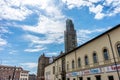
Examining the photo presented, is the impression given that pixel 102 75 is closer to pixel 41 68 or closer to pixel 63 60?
pixel 63 60

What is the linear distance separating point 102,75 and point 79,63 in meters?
6.57

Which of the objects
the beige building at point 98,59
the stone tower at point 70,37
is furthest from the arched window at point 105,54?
the stone tower at point 70,37

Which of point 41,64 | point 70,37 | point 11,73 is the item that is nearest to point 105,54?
point 41,64

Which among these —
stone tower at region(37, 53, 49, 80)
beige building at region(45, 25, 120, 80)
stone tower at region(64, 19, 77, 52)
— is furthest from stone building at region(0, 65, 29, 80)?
beige building at region(45, 25, 120, 80)

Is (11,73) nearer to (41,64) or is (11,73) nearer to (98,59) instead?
(41,64)

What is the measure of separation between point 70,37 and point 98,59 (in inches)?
3338

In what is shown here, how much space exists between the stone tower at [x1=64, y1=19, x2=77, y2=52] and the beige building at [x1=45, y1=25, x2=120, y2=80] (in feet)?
237

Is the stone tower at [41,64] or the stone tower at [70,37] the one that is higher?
the stone tower at [70,37]

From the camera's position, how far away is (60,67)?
108ft

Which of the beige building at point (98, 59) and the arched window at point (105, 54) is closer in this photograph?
the beige building at point (98, 59)

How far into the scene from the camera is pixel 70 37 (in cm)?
10350

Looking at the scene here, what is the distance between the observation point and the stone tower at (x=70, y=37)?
99275mm

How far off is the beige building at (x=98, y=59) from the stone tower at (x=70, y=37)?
237 feet

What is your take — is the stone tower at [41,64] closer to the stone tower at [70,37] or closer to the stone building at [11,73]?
the stone building at [11,73]
